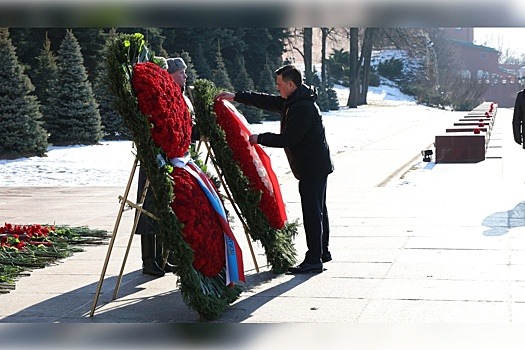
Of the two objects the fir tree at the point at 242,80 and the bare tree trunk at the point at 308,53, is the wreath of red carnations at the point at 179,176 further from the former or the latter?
the bare tree trunk at the point at 308,53

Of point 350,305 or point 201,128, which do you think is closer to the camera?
point 350,305

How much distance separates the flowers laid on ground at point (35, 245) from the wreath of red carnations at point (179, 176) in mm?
1812

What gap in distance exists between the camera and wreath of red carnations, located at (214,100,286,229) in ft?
24.6

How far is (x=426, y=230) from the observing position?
1002cm

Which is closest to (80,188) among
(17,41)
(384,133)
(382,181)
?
(382,181)

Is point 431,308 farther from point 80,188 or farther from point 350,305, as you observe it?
point 80,188

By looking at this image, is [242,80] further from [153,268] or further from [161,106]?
[161,106]

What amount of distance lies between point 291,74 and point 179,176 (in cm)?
161

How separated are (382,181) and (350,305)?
1047cm

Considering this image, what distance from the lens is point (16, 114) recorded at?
22250 millimetres

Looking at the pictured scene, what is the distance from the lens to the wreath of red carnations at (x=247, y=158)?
7.50 metres

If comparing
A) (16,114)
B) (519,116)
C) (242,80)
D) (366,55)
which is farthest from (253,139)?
(366,55)

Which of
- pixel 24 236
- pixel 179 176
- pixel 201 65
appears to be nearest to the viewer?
pixel 179 176

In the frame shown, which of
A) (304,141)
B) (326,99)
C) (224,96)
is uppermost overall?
(224,96)
